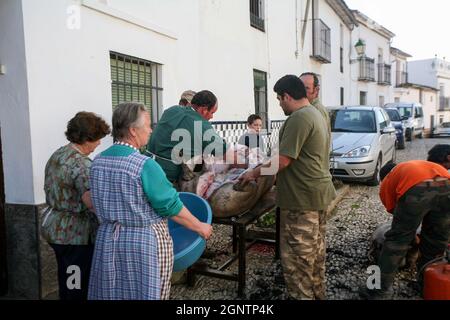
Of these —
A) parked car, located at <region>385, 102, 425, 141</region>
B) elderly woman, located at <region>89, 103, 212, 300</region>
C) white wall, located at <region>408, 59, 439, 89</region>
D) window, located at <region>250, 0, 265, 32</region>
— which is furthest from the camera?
white wall, located at <region>408, 59, 439, 89</region>

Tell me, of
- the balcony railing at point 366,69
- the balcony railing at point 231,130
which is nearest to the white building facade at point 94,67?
the balcony railing at point 231,130

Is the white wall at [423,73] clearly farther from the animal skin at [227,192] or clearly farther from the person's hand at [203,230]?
the person's hand at [203,230]

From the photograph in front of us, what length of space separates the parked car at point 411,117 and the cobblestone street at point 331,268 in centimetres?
1567

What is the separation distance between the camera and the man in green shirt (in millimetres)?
3057

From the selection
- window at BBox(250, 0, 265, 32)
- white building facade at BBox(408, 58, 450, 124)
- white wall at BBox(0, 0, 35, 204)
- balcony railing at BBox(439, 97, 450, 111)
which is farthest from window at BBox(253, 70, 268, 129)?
balcony railing at BBox(439, 97, 450, 111)

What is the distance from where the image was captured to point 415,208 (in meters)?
3.24

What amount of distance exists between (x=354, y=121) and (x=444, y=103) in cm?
3503

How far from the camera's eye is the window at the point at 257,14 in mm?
9375

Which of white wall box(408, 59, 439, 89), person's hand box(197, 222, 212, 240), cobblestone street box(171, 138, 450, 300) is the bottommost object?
cobblestone street box(171, 138, 450, 300)

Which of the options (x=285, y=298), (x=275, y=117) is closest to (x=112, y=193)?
(x=285, y=298)

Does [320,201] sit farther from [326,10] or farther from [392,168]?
[326,10]

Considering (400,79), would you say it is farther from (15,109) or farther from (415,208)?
(15,109)

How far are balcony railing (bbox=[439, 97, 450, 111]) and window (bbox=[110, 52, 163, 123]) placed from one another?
127 feet

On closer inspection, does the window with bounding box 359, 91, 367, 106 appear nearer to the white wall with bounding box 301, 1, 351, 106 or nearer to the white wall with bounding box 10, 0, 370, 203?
the white wall with bounding box 301, 1, 351, 106
